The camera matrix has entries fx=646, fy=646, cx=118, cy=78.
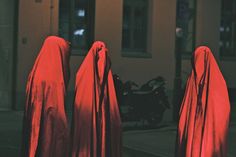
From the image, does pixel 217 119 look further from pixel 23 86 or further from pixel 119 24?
pixel 119 24

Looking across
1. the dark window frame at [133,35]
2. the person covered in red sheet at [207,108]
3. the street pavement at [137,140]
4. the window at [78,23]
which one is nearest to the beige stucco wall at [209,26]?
the dark window frame at [133,35]

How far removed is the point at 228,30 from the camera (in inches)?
836

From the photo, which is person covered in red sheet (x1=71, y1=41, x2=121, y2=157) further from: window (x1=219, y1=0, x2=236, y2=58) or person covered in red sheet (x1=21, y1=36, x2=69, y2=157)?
window (x1=219, y1=0, x2=236, y2=58)

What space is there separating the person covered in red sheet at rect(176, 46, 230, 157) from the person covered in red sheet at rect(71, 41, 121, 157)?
831 mm

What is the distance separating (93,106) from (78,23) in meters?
11.5

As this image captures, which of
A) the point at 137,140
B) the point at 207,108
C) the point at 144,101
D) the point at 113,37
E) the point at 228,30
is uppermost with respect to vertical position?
the point at 228,30

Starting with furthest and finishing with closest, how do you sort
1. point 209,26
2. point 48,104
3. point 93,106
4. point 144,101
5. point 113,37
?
point 209,26, point 113,37, point 144,101, point 93,106, point 48,104

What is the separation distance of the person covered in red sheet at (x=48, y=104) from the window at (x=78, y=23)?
11200 mm

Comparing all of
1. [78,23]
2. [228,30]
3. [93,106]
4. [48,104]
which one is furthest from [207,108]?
[228,30]

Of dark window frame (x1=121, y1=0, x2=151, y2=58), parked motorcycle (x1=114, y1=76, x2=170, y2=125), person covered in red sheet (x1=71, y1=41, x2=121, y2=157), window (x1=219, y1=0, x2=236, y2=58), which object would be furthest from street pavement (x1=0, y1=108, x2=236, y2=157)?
window (x1=219, y1=0, x2=236, y2=58)

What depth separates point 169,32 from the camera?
18906 mm

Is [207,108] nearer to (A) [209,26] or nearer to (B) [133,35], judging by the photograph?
(B) [133,35]

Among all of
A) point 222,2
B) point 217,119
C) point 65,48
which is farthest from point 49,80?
point 222,2

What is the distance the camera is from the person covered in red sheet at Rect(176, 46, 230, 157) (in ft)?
20.8
